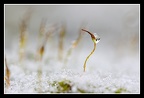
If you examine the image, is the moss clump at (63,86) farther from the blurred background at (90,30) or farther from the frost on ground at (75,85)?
the blurred background at (90,30)

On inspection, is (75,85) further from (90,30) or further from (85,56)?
(90,30)

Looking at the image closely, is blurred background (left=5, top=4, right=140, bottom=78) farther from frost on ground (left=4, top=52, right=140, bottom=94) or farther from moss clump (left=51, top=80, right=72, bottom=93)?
moss clump (left=51, top=80, right=72, bottom=93)

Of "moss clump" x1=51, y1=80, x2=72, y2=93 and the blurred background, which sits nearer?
"moss clump" x1=51, y1=80, x2=72, y2=93

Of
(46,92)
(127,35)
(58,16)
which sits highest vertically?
(58,16)

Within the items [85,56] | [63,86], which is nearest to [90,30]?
[85,56]

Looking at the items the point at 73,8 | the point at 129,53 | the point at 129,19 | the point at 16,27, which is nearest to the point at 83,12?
the point at 73,8

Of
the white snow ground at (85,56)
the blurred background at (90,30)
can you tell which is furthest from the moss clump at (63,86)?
the blurred background at (90,30)

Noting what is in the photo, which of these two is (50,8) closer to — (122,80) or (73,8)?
(73,8)

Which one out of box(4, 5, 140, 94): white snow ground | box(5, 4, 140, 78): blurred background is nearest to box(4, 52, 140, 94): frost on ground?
box(4, 5, 140, 94): white snow ground
